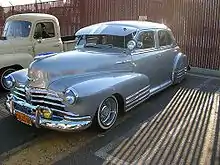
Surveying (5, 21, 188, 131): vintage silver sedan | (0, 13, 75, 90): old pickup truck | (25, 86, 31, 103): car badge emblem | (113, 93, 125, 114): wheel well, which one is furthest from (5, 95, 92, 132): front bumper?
(0, 13, 75, 90): old pickup truck

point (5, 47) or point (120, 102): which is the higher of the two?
point (5, 47)

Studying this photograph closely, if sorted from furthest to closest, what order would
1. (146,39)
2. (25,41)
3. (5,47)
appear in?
(25,41) → (5,47) → (146,39)

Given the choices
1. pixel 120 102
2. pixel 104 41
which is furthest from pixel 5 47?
pixel 120 102

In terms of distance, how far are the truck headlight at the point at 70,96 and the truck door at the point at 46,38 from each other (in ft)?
12.9

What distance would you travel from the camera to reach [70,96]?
4031 mm

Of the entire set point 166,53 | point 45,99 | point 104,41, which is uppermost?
point 104,41

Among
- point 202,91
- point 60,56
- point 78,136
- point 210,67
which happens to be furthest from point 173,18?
point 78,136

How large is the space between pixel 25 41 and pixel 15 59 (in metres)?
0.64

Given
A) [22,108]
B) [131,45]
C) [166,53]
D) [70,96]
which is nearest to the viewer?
[70,96]

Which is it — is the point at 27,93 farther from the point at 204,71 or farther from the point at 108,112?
the point at 204,71

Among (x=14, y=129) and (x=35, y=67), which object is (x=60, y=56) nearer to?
(x=35, y=67)

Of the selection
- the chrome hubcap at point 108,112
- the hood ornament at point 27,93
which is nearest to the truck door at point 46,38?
the hood ornament at point 27,93

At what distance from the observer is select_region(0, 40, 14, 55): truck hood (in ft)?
22.9

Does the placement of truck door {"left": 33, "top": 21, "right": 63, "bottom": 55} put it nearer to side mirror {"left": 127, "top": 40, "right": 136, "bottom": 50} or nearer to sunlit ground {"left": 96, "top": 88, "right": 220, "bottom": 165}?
side mirror {"left": 127, "top": 40, "right": 136, "bottom": 50}
